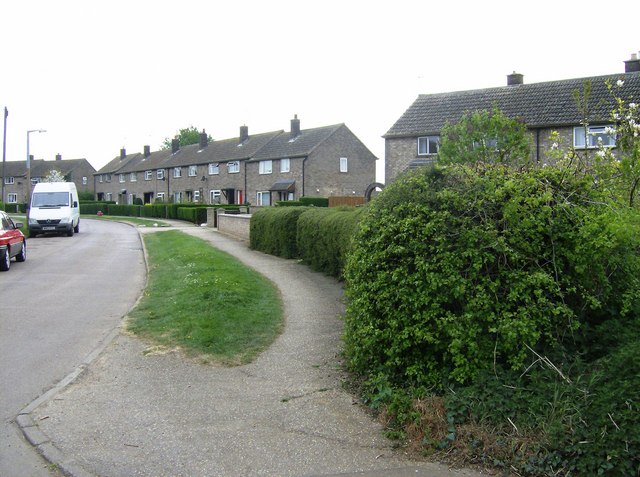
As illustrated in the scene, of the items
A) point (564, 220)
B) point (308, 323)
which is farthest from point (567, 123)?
point (564, 220)

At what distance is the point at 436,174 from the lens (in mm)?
6391

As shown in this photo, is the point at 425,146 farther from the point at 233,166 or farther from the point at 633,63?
the point at 233,166

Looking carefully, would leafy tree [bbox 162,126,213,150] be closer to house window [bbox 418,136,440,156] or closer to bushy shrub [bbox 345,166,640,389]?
house window [bbox 418,136,440,156]

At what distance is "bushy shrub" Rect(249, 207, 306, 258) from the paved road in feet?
13.3

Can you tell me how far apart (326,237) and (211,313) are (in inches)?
212

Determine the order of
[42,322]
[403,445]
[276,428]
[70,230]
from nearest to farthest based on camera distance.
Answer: [403,445] < [276,428] < [42,322] < [70,230]

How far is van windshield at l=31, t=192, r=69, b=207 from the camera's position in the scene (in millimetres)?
34656

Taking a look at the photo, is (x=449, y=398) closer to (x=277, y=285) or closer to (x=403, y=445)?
(x=403, y=445)

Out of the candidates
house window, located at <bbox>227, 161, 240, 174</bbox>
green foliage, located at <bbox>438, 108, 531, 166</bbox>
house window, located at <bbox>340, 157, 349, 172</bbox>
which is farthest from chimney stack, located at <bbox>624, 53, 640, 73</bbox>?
house window, located at <bbox>227, 161, 240, 174</bbox>

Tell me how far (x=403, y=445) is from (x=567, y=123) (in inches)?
1146

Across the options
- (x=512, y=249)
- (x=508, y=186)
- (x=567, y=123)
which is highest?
(x=567, y=123)

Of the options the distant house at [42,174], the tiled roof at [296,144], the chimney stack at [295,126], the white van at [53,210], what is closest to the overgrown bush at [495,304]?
the white van at [53,210]

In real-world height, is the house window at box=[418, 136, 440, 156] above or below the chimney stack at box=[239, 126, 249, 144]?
below

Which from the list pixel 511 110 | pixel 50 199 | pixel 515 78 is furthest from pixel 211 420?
pixel 515 78
